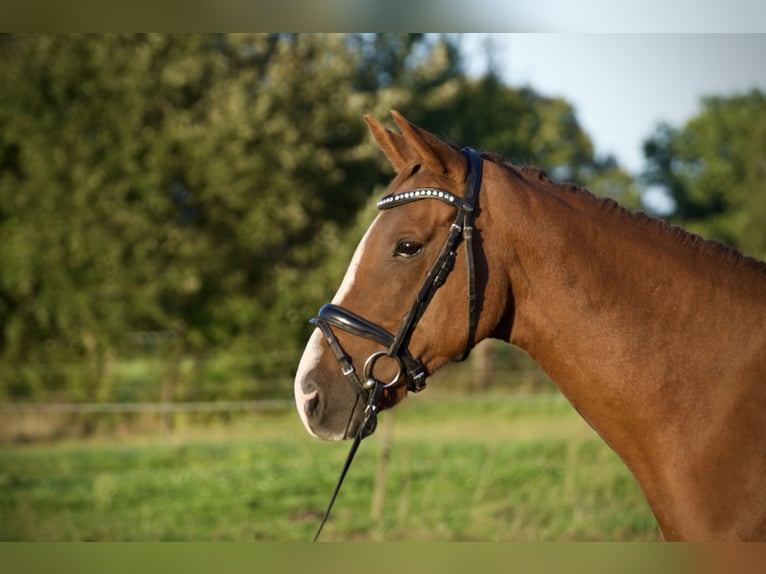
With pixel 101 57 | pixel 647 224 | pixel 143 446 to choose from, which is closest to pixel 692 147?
pixel 101 57

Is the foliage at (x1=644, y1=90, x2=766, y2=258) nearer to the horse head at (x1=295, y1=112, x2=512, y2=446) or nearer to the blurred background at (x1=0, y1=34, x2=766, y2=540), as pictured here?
the blurred background at (x1=0, y1=34, x2=766, y2=540)

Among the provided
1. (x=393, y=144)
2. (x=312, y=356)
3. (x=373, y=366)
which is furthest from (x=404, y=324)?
(x=393, y=144)

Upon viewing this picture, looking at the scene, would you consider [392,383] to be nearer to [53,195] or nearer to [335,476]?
[335,476]

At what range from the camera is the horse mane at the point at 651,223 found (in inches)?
104

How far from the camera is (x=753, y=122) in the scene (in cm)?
2642

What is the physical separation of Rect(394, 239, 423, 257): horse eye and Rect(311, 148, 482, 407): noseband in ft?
0.29

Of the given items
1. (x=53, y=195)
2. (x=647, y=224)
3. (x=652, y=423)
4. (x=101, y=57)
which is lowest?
(x=652, y=423)

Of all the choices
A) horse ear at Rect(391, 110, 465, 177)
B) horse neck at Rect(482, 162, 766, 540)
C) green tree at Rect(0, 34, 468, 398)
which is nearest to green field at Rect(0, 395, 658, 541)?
green tree at Rect(0, 34, 468, 398)

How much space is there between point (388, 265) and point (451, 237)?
245 millimetres

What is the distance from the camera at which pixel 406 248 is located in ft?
8.78

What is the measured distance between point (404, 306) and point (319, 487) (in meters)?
7.07

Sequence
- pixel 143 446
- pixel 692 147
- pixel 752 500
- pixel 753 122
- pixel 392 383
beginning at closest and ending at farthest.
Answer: pixel 752 500 < pixel 392 383 < pixel 143 446 < pixel 753 122 < pixel 692 147

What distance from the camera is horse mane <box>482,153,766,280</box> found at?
8.71 feet

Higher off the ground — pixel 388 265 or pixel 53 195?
pixel 53 195
